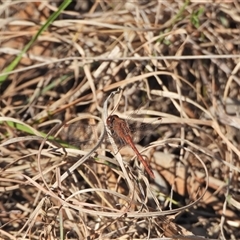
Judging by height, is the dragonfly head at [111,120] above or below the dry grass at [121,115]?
above

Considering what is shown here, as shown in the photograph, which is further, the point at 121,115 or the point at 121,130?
the point at 121,115

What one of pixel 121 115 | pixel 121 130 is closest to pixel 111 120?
pixel 121 130

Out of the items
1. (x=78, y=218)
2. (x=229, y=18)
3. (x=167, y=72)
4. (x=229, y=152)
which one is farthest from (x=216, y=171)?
(x=229, y=18)

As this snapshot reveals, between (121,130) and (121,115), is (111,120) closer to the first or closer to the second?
(121,130)

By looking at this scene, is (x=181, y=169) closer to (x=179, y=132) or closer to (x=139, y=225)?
(x=179, y=132)

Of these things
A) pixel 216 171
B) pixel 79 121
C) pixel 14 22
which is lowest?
pixel 216 171

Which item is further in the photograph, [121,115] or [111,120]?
[121,115]

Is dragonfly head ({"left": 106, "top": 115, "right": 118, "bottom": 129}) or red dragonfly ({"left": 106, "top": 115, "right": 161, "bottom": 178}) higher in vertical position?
dragonfly head ({"left": 106, "top": 115, "right": 118, "bottom": 129})

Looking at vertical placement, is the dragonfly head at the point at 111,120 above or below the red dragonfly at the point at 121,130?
above
